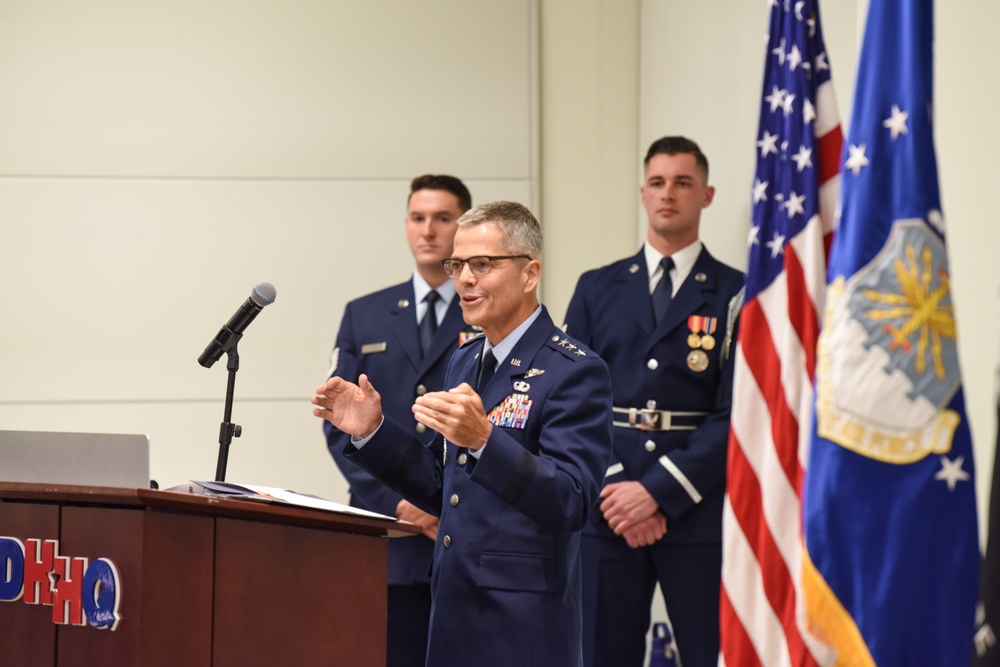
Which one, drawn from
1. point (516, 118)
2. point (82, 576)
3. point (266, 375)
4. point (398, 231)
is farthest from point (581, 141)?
point (82, 576)

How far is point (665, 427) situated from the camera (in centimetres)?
355

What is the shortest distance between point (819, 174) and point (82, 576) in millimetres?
1601

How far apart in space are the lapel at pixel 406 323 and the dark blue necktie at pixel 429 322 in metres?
0.02

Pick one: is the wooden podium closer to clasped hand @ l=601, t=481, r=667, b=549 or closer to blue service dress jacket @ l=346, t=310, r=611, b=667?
blue service dress jacket @ l=346, t=310, r=611, b=667

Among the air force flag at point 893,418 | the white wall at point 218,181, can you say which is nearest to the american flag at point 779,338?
the air force flag at point 893,418

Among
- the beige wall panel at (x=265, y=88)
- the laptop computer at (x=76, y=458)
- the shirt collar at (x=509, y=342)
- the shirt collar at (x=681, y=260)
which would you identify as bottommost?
the laptop computer at (x=76, y=458)

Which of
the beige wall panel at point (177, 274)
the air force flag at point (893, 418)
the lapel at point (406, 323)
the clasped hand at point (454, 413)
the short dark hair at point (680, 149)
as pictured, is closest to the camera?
the air force flag at point (893, 418)

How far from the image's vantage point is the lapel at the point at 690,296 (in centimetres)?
361

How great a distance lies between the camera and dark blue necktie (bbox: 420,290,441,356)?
371 centimetres

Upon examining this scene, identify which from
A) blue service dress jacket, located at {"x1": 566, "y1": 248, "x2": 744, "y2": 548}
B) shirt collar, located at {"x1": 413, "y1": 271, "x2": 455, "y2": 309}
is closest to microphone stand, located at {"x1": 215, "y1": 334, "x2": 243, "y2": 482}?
shirt collar, located at {"x1": 413, "y1": 271, "x2": 455, "y2": 309}

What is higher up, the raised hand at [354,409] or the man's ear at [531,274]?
the man's ear at [531,274]

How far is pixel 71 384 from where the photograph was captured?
4.65 m

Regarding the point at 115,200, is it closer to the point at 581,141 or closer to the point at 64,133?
the point at 64,133

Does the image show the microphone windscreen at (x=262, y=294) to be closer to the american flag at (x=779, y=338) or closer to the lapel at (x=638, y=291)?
the american flag at (x=779, y=338)
